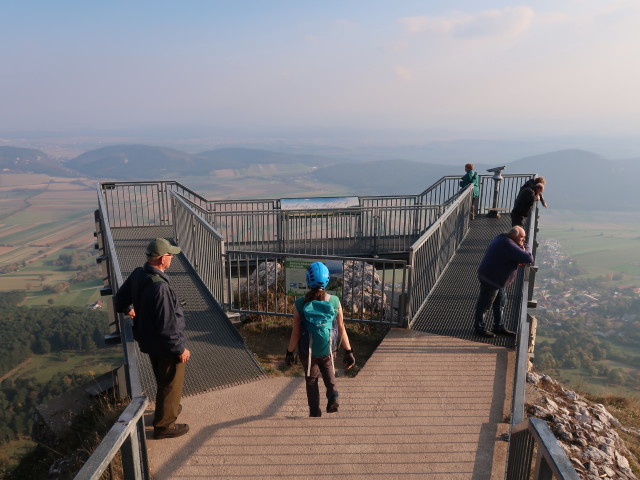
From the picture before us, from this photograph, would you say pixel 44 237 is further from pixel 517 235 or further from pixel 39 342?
pixel 517 235

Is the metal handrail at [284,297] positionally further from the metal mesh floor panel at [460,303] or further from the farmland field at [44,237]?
the farmland field at [44,237]

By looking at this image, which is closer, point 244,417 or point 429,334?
point 244,417

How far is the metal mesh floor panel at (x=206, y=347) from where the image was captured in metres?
5.45

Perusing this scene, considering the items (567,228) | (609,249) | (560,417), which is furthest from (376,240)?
(567,228)

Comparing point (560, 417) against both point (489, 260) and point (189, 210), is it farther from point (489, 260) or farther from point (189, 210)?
point (189, 210)

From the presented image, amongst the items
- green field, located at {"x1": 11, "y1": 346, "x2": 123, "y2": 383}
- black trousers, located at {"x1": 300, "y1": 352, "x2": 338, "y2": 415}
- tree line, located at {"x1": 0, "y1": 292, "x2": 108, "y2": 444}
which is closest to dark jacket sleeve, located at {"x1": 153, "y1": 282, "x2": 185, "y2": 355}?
black trousers, located at {"x1": 300, "y1": 352, "x2": 338, "y2": 415}

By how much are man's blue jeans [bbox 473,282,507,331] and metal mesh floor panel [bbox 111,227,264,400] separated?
310 centimetres

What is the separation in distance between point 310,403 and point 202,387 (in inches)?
55.7

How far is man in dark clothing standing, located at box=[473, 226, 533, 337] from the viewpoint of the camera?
238 inches

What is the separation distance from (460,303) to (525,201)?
11.0ft

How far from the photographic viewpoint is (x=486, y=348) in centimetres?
625

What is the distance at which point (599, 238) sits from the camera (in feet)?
474

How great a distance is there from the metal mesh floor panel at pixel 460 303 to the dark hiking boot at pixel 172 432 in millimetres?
3713

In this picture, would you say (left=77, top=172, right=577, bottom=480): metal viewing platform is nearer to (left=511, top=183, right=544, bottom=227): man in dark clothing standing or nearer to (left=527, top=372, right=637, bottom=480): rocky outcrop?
(left=527, top=372, right=637, bottom=480): rocky outcrop
